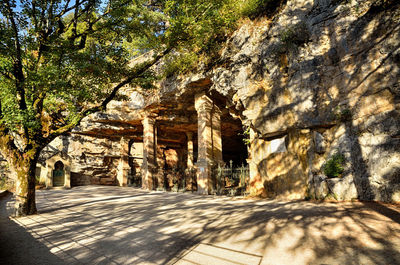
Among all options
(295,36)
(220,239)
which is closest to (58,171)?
(220,239)

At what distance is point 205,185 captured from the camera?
1052 centimetres

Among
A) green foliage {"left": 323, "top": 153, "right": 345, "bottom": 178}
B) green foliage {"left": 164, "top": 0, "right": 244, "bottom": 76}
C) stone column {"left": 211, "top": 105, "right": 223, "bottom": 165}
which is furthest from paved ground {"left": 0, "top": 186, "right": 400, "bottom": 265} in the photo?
stone column {"left": 211, "top": 105, "right": 223, "bottom": 165}

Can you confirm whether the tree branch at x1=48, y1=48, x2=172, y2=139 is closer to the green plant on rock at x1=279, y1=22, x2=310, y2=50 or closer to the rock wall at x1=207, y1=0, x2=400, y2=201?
the rock wall at x1=207, y1=0, x2=400, y2=201

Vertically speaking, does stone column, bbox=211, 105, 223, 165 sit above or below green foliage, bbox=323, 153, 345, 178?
above

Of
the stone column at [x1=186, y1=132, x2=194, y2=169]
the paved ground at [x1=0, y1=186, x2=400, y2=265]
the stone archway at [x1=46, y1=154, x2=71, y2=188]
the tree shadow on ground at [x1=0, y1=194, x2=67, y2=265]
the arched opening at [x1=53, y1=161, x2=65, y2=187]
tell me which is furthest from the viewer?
the stone column at [x1=186, y1=132, x2=194, y2=169]

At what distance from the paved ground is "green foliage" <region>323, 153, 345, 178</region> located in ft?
4.53

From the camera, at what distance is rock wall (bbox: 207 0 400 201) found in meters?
5.39

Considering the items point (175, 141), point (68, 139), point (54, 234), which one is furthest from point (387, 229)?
point (68, 139)

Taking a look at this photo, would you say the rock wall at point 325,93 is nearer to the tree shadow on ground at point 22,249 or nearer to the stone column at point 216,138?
the stone column at point 216,138

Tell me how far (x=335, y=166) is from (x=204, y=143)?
6.34 meters

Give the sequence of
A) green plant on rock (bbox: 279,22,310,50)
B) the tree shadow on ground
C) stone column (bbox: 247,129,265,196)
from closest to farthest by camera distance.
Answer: the tree shadow on ground, green plant on rock (bbox: 279,22,310,50), stone column (bbox: 247,129,265,196)

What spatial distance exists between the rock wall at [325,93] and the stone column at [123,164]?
42.4 feet

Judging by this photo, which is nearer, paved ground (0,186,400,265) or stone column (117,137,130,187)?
paved ground (0,186,400,265)

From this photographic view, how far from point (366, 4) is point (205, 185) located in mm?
9028
